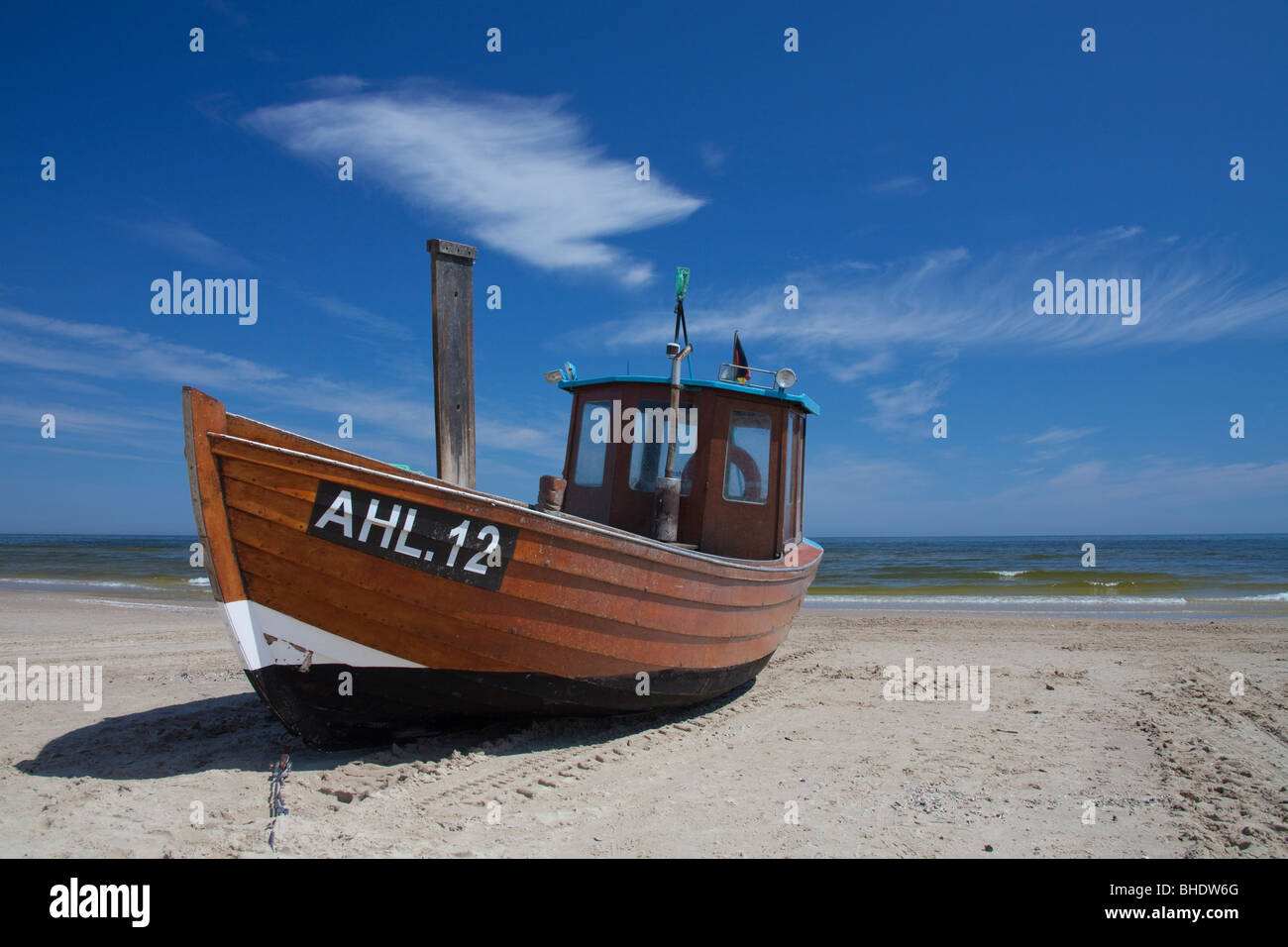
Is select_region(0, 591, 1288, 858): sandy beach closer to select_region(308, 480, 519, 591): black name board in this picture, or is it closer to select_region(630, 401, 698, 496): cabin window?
select_region(308, 480, 519, 591): black name board

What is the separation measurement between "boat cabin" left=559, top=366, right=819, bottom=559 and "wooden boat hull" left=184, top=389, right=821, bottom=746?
4.33ft

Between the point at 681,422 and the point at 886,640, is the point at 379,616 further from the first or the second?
the point at 886,640

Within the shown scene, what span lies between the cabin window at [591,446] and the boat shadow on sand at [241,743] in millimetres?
2015

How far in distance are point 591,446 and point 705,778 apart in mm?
3065

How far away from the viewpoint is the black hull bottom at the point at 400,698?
4.07 m

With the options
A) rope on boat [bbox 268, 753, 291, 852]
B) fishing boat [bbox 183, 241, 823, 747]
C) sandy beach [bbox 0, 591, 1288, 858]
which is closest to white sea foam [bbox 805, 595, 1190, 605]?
sandy beach [bbox 0, 591, 1288, 858]

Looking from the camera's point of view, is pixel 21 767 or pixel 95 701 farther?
pixel 95 701

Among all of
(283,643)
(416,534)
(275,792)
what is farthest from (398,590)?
(275,792)

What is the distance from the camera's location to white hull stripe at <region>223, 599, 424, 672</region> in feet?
12.7

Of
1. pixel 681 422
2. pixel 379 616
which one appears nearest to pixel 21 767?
pixel 379 616

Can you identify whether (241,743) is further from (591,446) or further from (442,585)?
(591,446)

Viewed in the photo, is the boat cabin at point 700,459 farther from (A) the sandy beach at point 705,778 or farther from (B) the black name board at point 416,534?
(B) the black name board at point 416,534

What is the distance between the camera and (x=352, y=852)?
3133 millimetres
